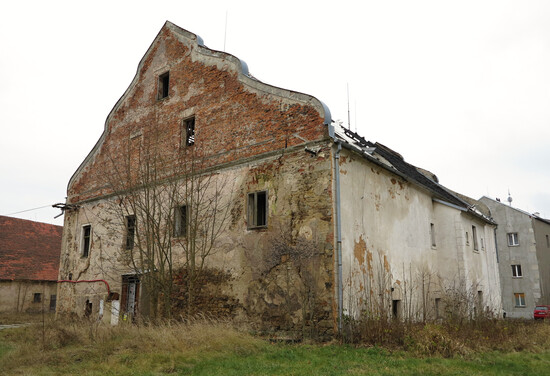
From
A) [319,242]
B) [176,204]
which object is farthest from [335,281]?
[176,204]

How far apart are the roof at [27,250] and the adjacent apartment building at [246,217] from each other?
1001cm

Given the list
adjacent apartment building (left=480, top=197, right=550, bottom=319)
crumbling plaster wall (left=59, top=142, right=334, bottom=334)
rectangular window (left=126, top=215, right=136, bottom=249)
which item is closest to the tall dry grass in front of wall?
crumbling plaster wall (left=59, top=142, right=334, bottom=334)

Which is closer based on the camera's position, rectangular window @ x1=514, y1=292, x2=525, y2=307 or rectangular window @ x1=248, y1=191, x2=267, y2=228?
rectangular window @ x1=248, y1=191, x2=267, y2=228

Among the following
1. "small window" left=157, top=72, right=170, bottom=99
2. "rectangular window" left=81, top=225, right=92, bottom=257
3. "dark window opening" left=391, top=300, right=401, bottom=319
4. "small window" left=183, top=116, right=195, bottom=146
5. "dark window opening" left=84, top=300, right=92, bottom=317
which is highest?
"small window" left=157, top=72, right=170, bottom=99

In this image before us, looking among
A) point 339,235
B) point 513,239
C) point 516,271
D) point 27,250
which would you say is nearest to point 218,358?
point 339,235

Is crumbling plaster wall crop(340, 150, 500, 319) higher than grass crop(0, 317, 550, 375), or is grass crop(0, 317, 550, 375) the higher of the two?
crumbling plaster wall crop(340, 150, 500, 319)

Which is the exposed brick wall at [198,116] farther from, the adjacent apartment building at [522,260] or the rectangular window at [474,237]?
the adjacent apartment building at [522,260]

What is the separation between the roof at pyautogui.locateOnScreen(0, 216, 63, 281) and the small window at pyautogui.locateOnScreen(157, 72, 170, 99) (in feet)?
53.5

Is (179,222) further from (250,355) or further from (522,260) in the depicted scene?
(522,260)

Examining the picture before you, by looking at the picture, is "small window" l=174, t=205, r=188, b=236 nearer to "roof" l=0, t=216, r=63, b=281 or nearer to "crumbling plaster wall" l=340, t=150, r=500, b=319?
"crumbling plaster wall" l=340, t=150, r=500, b=319

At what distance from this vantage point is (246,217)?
40.4ft

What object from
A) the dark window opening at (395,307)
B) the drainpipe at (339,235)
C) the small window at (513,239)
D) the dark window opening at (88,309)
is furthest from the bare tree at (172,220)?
the small window at (513,239)

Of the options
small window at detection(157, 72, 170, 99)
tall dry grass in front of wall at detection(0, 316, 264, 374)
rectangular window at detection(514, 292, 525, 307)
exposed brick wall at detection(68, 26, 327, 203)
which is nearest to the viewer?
tall dry grass in front of wall at detection(0, 316, 264, 374)

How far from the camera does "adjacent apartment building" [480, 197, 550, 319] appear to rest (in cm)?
3127
